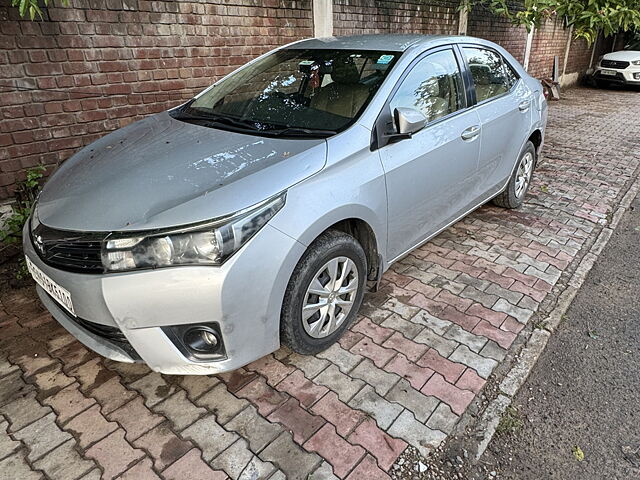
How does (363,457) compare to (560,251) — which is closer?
(363,457)

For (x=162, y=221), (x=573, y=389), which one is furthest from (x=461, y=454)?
(x=162, y=221)

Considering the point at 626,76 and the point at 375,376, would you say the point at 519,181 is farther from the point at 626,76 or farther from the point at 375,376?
the point at 626,76

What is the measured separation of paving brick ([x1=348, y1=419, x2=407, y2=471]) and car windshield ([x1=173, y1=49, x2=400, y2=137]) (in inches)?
60.5

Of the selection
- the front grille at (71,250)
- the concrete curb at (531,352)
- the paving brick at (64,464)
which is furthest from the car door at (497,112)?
the paving brick at (64,464)

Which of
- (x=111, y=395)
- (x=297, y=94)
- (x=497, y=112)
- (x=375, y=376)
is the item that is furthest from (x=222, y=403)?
(x=497, y=112)

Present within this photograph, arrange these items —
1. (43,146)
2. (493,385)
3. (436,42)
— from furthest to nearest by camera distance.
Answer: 1. (43,146)
2. (436,42)
3. (493,385)

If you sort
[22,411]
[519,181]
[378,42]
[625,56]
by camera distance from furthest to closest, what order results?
[625,56] → [519,181] → [378,42] → [22,411]

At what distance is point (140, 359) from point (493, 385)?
71.4 inches

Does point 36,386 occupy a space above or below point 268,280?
below

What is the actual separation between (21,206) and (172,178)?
7.63 ft

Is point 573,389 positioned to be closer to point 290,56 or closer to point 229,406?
point 229,406

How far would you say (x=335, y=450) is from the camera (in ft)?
6.42

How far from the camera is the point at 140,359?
198cm

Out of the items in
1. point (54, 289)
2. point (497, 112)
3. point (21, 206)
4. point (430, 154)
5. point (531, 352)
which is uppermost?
point (497, 112)
